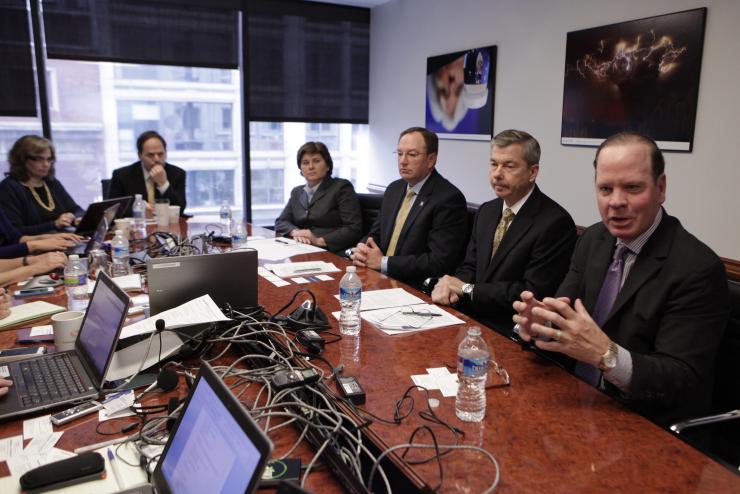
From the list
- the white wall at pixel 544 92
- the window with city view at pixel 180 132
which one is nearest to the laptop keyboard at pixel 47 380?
the white wall at pixel 544 92

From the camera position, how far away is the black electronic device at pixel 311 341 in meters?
1.58

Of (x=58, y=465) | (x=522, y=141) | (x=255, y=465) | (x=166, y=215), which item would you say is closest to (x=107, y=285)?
(x=58, y=465)

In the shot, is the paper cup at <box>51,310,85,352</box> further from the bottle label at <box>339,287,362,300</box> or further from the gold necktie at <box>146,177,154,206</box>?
the gold necktie at <box>146,177,154,206</box>

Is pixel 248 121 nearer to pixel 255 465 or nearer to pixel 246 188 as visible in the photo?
pixel 246 188

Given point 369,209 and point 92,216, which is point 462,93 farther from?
point 92,216

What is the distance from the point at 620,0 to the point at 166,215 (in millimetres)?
3116

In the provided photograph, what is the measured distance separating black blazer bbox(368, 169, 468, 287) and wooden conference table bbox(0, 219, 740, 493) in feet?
3.96

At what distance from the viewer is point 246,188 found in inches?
228

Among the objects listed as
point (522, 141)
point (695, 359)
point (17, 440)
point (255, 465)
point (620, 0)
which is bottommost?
point (17, 440)

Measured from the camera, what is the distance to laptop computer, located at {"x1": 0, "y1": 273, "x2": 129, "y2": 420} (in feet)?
4.37

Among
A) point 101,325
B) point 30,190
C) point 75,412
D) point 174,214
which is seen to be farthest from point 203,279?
point 30,190

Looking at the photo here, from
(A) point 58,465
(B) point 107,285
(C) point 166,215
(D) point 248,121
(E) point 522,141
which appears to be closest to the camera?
(A) point 58,465

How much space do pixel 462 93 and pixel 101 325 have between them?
12.3 feet

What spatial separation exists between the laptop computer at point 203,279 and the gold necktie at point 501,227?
1118 millimetres
